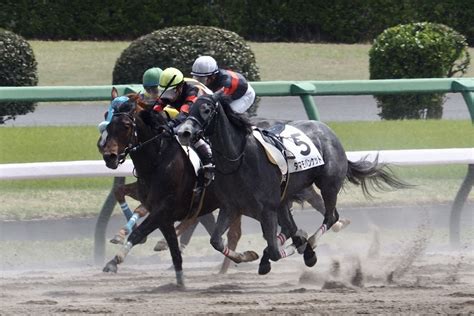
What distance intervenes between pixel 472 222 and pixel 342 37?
43.4ft

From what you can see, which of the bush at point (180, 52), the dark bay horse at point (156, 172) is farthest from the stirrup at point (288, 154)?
the bush at point (180, 52)

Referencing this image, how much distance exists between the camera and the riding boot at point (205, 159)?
8.43 m

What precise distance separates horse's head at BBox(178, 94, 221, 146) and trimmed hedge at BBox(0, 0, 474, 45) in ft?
48.7

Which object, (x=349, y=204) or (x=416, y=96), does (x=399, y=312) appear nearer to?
(x=349, y=204)

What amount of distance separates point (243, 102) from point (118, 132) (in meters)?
1.19

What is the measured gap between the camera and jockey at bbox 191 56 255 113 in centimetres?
856

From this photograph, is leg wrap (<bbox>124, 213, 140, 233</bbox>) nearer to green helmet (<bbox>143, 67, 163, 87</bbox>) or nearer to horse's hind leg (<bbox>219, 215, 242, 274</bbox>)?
horse's hind leg (<bbox>219, 215, 242, 274</bbox>)

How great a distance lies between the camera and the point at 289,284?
8.70 meters

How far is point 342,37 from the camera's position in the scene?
933 inches

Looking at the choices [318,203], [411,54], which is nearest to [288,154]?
[318,203]

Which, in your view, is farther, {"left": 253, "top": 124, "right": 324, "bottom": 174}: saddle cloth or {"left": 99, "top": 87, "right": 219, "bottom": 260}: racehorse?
{"left": 99, "top": 87, "right": 219, "bottom": 260}: racehorse

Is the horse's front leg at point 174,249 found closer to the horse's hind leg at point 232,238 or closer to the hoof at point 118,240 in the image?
the hoof at point 118,240

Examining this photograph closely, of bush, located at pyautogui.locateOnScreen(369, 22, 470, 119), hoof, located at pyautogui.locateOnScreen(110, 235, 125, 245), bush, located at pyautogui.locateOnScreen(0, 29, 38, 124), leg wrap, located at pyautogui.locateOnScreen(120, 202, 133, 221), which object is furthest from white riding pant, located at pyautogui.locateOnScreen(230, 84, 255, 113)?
bush, located at pyautogui.locateOnScreen(369, 22, 470, 119)

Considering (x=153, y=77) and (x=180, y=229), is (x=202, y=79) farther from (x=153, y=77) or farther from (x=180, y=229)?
(x=180, y=229)
